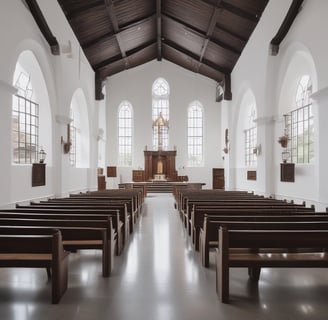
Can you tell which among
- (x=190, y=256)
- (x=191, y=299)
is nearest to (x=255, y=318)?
(x=191, y=299)

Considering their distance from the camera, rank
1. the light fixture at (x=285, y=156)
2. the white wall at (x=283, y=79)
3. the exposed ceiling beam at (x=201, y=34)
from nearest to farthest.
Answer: the white wall at (x=283, y=79) → the light fixture at (x=285, y=156) → the exposed ceiling beam at (x=201, y=34)

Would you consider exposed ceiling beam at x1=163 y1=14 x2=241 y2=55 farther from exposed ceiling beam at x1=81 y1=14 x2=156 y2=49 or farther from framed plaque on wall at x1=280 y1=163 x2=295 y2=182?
framed plaque on wall at x1=280 y1=163 x2=295 y2=182

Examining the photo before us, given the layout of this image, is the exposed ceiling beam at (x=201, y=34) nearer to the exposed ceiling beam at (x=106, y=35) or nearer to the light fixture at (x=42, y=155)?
the exposed ceiling beam at (x=106, y=35)

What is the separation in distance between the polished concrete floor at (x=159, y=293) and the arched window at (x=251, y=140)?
33.3 feet

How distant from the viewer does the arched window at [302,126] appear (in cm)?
921

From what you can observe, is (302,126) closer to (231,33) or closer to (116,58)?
(231,33)

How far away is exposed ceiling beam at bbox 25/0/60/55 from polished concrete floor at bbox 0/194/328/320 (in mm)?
6567

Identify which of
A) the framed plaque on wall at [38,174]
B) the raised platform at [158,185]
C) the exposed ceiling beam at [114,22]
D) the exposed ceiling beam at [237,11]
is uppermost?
the exposed ceiling beam at [114,22]

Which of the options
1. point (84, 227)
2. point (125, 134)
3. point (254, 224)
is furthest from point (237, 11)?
point (125, 134)

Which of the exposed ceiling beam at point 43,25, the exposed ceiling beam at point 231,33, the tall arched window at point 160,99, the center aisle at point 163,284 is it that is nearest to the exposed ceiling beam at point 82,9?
the exposed ceiling beam at point 43,25

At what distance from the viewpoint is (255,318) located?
2.74 m

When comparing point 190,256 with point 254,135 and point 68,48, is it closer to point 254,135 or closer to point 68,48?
point 68,48

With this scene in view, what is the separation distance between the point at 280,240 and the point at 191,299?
1.03 meters

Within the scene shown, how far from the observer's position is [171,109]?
847 inches
